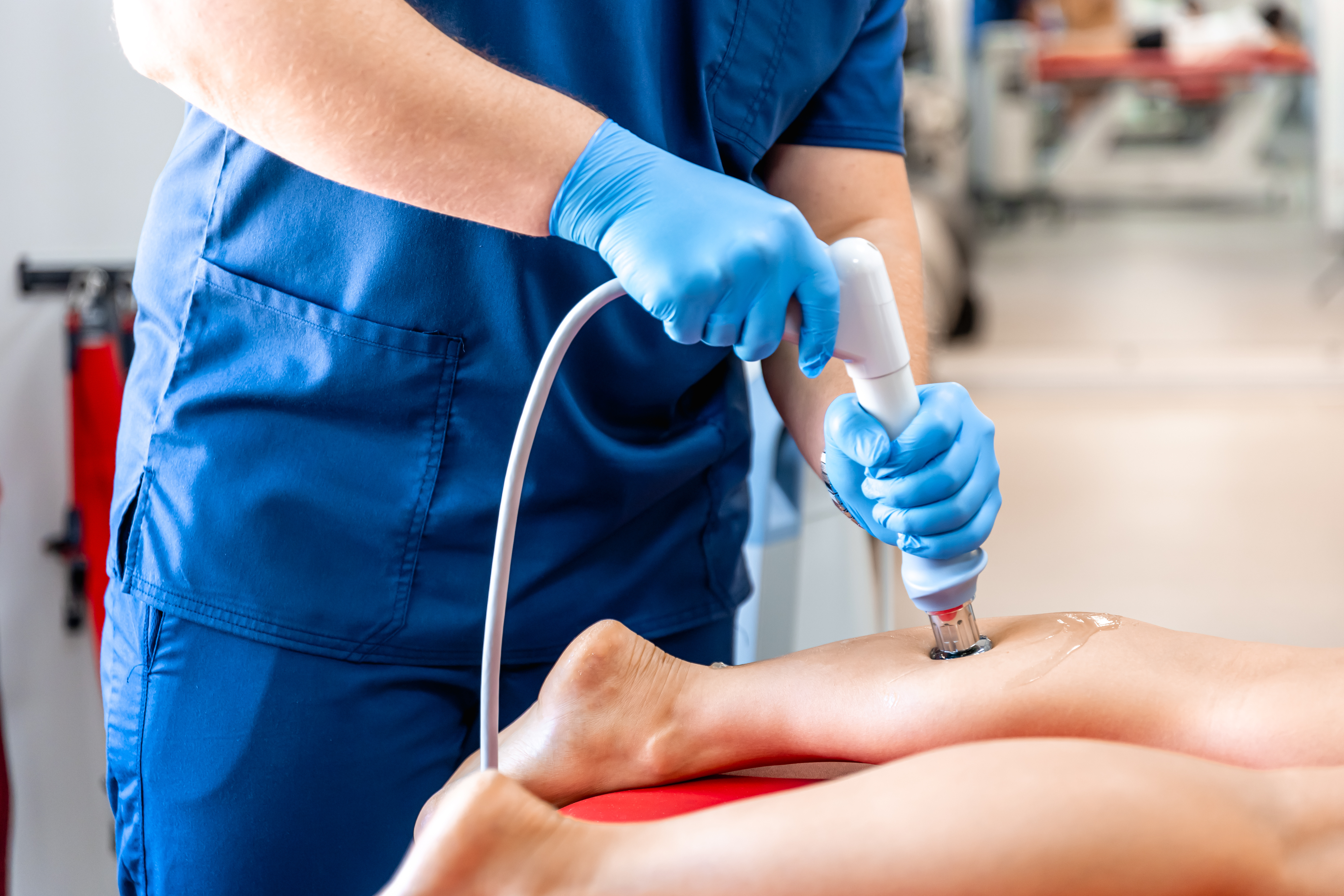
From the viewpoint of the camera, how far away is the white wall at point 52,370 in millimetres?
1568

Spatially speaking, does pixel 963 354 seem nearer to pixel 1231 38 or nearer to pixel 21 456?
pixel 1231 38

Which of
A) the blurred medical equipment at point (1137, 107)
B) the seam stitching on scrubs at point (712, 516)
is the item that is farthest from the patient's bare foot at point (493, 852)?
the blurred medical equipment at point (1137, 107)

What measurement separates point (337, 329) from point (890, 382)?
0.42 meters

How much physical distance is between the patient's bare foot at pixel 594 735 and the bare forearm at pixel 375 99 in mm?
338

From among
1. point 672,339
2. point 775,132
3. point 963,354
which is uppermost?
point 775,132

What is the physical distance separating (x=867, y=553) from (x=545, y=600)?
0.55 meters

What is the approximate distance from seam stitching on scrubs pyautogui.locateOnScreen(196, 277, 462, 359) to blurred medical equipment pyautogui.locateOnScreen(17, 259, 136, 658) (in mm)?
Result: 792

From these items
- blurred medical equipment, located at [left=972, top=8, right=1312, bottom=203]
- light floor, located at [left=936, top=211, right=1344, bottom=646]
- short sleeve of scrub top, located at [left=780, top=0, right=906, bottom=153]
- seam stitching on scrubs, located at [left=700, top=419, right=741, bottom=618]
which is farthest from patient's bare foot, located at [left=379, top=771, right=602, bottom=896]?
blurred medical equipment, located at [left=972, top=8, right=1312, bottom=203]

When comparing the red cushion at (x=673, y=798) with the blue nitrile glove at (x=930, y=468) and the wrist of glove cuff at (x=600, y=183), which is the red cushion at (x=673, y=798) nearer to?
the blue nitrile glove at (x=930, y=468)

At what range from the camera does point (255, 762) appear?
832 mm

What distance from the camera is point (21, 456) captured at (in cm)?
161

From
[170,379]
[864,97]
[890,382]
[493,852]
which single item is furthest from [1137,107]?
[493,852]

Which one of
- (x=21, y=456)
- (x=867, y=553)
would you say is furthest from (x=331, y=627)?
(x=21, y=456)

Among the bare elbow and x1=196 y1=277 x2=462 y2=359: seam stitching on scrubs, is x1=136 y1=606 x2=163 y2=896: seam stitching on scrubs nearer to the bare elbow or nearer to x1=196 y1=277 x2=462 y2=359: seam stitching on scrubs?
x1=196 y1=277 x2=462 y2=359: seam stitching on scrubs
